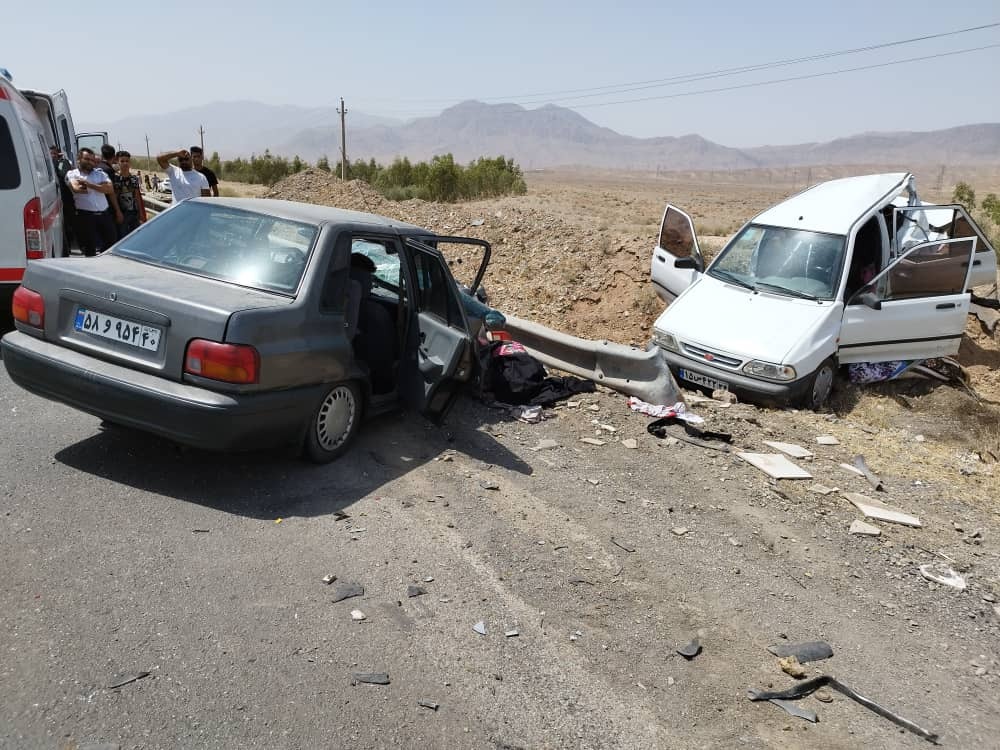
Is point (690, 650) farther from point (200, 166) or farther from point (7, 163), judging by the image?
point (200, 166)

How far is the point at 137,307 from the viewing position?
4.46 metres

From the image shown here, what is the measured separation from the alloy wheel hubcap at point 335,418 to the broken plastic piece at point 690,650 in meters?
2.50

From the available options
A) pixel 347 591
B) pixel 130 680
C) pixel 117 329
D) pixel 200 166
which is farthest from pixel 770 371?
pixel 200 166

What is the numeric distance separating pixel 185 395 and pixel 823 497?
4.06 m

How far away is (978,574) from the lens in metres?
4.68

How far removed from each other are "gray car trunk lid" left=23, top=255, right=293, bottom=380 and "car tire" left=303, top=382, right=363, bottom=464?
0.72m

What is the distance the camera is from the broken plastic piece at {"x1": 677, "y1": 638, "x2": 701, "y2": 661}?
3617 mm

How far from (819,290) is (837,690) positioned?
6.13 metres

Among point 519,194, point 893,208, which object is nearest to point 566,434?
point 893,208

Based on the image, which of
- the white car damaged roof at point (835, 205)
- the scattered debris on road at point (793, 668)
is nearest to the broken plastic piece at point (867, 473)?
the scattered debris on road at point (793, 668)

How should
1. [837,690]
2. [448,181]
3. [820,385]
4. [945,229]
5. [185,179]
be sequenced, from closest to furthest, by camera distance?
[837,690] < [820,385] < [945,229] < [185,179] < [448,181]

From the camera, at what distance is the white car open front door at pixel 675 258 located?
32.6ft

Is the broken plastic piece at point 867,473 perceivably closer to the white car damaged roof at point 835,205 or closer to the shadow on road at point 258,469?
the shadow on road at point 258,469

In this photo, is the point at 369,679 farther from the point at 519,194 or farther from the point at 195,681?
the point at 519,194
